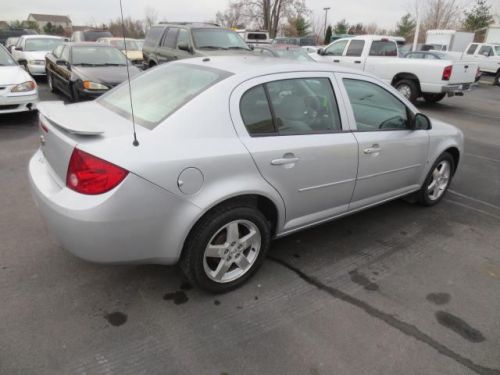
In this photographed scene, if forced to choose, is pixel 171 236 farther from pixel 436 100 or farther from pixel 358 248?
pixel 436 100

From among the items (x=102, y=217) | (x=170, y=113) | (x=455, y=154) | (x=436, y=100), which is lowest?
(x=436, y=100)

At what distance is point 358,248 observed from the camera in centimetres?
353

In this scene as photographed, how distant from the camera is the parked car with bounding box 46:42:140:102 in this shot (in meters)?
7.64

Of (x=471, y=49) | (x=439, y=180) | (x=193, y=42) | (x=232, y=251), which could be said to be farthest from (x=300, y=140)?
(x=471, y=49)

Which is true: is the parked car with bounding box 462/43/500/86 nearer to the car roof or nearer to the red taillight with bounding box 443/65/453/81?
the red taillight with bounding box 443/65/453/81

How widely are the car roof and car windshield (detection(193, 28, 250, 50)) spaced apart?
276 inches

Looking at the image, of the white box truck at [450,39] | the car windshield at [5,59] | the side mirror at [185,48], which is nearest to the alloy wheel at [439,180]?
the side mirror at [185,48]

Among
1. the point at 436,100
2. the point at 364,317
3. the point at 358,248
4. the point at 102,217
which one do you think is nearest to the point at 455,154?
the point at 358,248

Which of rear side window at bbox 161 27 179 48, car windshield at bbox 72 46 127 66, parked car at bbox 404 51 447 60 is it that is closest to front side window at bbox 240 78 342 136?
car windshield at bbox 72 46 127 66

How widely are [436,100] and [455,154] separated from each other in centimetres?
920

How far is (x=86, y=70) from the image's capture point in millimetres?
8195

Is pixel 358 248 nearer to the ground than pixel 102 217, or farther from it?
nearer to the ground

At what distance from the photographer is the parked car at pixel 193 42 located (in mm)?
9703

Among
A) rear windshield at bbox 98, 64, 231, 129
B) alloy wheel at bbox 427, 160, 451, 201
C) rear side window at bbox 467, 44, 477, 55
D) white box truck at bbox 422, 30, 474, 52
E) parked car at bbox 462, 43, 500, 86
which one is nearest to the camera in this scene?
rear windshield at bbox 98, 64, 231, 129
